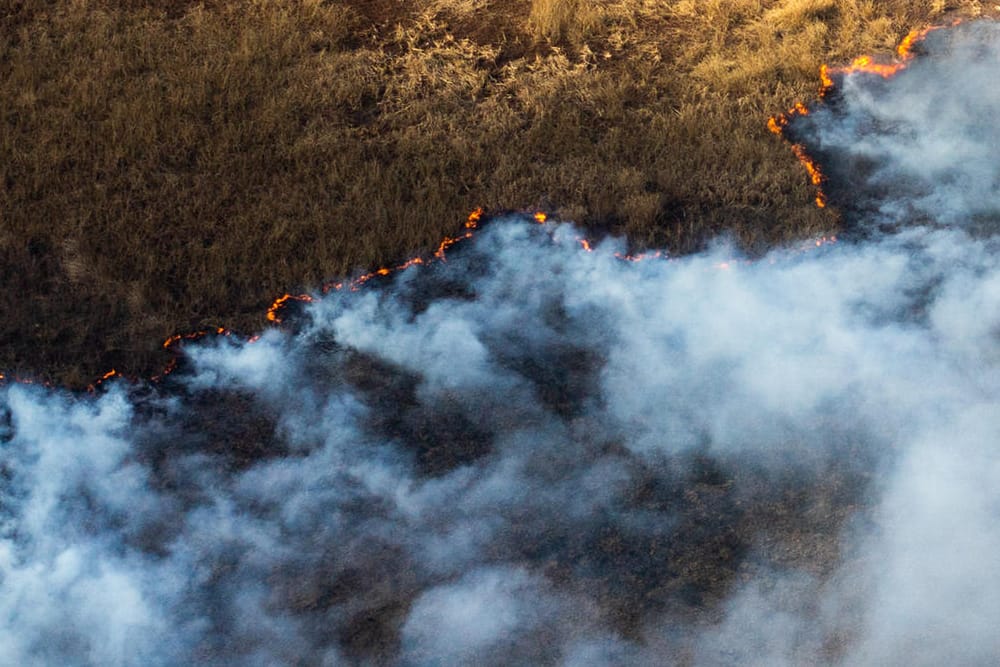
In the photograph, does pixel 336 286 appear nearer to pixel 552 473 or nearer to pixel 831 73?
pixel 552 473

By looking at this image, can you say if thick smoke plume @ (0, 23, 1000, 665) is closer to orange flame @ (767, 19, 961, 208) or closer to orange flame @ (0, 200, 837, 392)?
orange flame @ (0, 200, 837, 392)

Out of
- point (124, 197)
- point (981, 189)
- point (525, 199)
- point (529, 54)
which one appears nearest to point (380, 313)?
point (525, 199)

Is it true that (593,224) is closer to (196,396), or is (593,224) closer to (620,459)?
(620,459)

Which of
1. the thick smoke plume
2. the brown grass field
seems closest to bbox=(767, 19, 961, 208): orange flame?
the brown grass field

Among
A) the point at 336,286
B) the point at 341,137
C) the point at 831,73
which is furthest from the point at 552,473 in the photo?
the point at 831,73

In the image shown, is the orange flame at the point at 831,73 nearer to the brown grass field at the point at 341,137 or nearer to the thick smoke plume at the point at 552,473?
the brown grass field at the point at 341,137

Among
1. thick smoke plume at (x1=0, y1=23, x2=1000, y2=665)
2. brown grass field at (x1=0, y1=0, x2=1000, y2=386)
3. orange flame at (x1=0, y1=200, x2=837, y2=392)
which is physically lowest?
thick smoke plume at (x1=0, y1=23, x2=1000, y2=665)
